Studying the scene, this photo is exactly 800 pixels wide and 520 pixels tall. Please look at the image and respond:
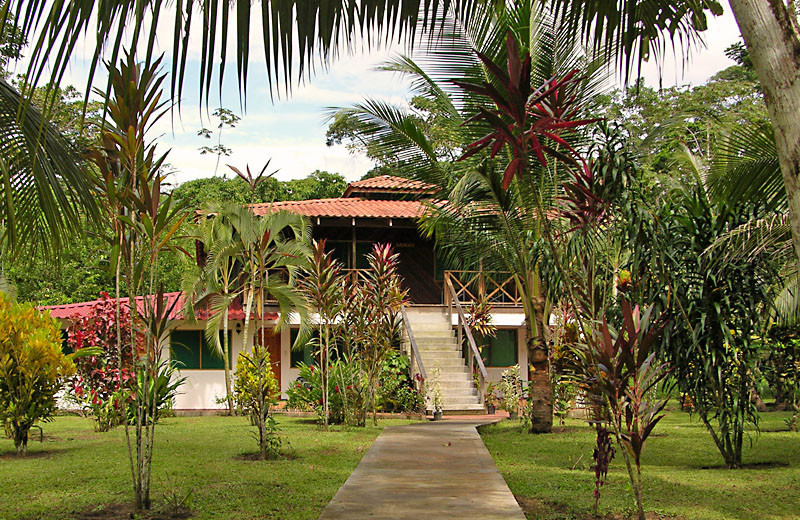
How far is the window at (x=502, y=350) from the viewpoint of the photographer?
20.1 m

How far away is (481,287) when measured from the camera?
698 inches

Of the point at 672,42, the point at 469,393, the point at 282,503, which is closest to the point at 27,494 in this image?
the point at 282,503

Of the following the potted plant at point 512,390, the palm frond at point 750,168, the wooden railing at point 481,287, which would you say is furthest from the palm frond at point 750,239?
the wooden railing at point 481,287

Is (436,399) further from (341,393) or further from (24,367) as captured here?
(24,367)

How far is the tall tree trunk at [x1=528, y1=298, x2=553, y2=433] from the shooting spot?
448 inches

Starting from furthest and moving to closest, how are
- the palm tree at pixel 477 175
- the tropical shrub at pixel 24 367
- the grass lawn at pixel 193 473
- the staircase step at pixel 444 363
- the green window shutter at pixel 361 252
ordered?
the green window shutter at pixel 361 252, the staircase step at pixel 444 363, the palm tree at pixel 477 175, the tropical shrub at pixel 24 367, the grass lawn at pixel 193 473

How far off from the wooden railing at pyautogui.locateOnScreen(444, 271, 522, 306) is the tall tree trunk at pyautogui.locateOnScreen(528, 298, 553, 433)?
16.1 ft

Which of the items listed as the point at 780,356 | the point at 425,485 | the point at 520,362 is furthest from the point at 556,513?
the point at 520,362

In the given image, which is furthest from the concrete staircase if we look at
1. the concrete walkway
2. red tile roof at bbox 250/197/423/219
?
the concrete walkway

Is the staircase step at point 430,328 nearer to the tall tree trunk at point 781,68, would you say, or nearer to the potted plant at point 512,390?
the potted plant at point 512,390

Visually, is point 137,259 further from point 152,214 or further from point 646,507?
point 646,507

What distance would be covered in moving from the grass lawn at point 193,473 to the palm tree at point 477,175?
3.22 m

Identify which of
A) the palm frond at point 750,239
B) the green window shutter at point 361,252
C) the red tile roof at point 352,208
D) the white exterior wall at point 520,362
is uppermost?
the red tile roof at point 352,208

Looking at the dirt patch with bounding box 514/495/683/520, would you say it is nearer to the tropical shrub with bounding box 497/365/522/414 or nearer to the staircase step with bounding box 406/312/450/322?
the tropical shrub with bounding box 497/365/522/414
